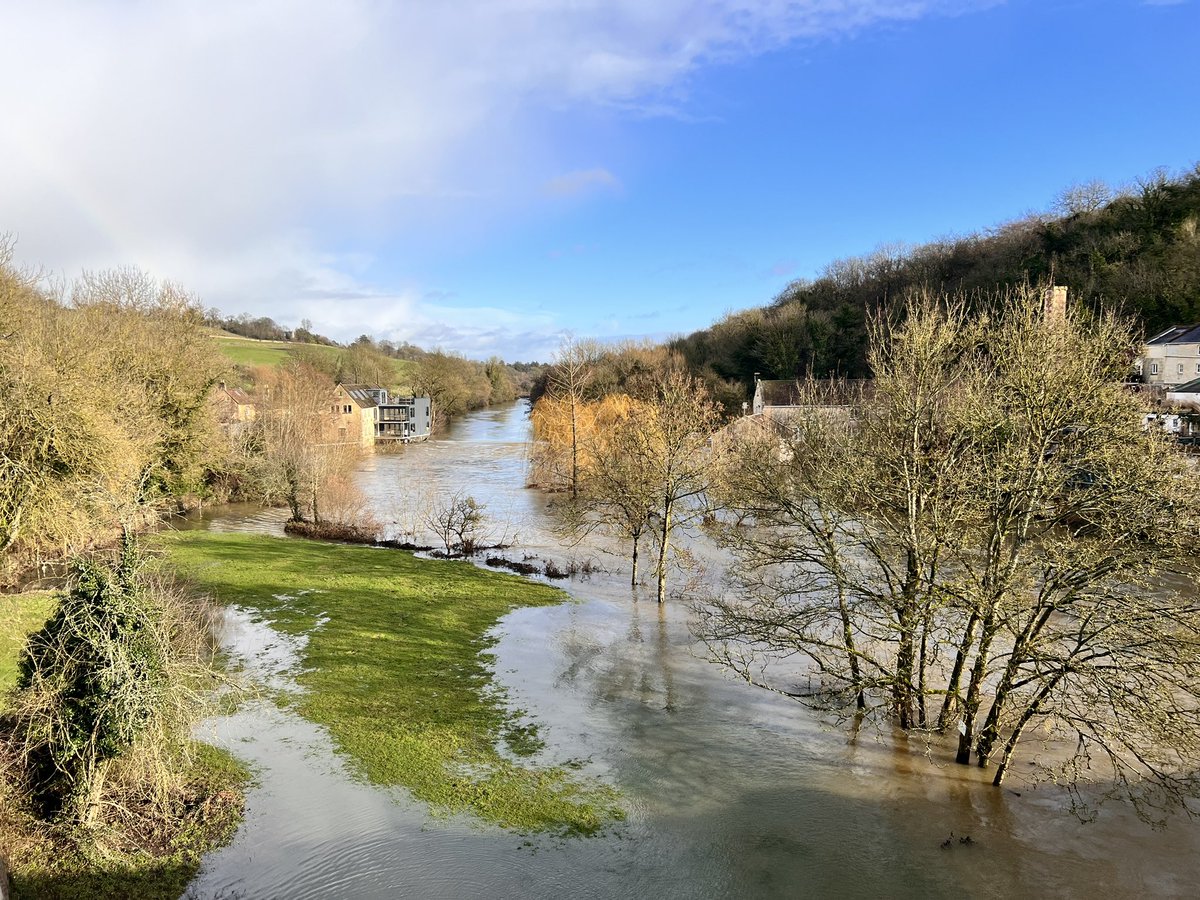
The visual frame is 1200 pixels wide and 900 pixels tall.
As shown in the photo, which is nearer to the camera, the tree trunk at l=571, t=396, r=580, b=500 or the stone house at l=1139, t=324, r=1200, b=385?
the tree trunk at l=571, t=396, r=580, b=500

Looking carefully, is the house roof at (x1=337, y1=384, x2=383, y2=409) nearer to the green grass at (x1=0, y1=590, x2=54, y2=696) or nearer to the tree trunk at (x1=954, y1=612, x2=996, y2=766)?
the green grass at (x1=0, y1=590, x2=54, y2=696)

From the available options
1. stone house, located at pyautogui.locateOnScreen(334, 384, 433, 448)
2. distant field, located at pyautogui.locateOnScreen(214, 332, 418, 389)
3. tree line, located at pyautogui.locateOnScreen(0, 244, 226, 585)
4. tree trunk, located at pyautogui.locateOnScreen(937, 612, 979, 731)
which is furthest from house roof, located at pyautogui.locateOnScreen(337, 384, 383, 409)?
tree trunk, located at pyautogui.locateOnScreen(937, 612, 979, 731)

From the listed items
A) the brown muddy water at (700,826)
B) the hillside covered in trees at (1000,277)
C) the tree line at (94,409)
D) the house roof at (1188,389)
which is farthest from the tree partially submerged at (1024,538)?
the hillside covered in trees at (1000,277)

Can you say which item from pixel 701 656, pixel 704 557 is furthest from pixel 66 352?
pixel 704 557

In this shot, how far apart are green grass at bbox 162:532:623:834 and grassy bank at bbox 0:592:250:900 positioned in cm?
227

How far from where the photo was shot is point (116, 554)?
32.7ft

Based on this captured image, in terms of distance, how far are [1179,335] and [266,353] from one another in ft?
329

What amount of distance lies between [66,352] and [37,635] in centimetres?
1492

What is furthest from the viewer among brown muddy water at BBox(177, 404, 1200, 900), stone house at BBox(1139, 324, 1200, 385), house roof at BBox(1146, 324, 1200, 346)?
house roof at BBox(1146, 324, 1200, 346)

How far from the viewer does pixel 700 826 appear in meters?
10.3

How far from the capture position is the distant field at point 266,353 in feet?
294

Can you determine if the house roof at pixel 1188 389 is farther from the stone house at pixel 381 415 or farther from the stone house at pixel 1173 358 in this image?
the stone house at pixel 381 415

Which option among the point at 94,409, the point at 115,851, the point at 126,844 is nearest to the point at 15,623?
the point at 94,409

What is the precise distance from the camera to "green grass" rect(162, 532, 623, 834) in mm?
11023
